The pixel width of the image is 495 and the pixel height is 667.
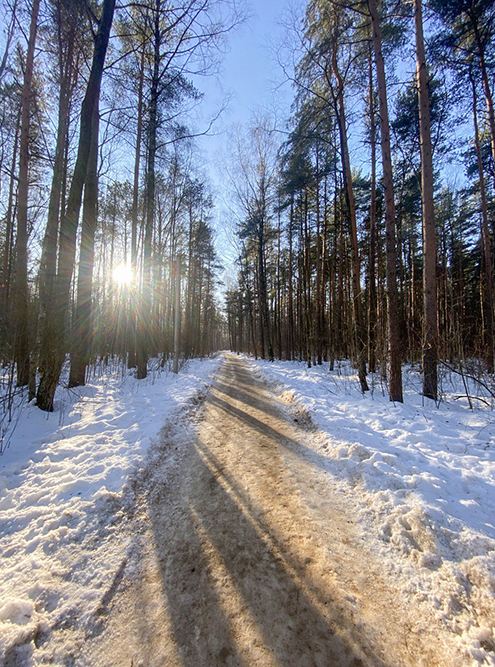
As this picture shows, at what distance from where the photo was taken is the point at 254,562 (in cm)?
189

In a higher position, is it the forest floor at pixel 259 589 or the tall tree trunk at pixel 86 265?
the tall tree trunk at pixel 86 265

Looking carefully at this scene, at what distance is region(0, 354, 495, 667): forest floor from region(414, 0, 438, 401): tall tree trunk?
2.31 metres

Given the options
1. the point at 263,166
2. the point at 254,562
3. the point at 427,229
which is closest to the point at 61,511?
the point at 254,562

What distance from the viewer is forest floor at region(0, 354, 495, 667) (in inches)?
53.7

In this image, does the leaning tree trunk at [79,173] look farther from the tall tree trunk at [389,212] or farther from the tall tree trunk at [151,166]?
the tall tree trunk at [389,212]

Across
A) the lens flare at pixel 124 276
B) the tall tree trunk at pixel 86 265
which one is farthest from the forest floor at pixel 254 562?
the lens flare at pixel 124 276

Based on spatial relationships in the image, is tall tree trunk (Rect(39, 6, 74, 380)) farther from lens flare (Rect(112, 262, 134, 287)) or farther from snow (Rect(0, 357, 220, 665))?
lens flare (Rect(112, 262, 134, 287))

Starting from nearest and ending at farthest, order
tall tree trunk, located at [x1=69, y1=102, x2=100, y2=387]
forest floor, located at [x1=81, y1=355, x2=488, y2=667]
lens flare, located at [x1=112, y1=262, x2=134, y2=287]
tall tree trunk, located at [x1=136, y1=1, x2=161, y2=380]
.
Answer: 1. forest floor, located at [x1=81, y1=355, x2=488, y2=667]
2. tall tree trunk, located at [x1=69, y1=102, x2=100, y2=387]
3. tall tree trunk, located at [x1=136, y1=1, x2=161, y2=380]
4. lens flare, located at [x1=112, y1=262, x2=134, y2=287]

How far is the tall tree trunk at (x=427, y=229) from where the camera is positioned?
5.55 metres

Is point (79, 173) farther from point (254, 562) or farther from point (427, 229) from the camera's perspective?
point (427, 229)

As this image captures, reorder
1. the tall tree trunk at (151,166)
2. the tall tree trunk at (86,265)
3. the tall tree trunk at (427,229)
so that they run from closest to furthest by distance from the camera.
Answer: the tall tree trunk at (427,229)
the tall tree trunk at (86,265)
the tall tree trunk at (151,166)

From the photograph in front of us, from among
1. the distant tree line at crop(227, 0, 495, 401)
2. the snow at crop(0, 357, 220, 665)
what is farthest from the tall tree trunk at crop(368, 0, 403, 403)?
the snow at crop(0, 357, 220, 665)

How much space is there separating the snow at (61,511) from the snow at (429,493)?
7.05 feet

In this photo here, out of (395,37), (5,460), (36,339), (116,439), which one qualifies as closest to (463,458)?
(116,439)
